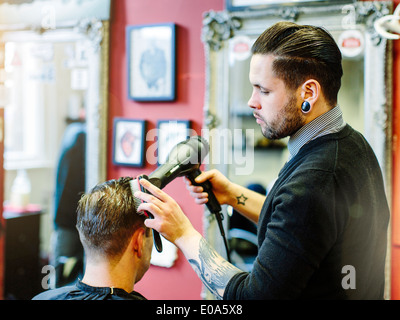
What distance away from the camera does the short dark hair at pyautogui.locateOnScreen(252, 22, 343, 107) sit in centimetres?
115

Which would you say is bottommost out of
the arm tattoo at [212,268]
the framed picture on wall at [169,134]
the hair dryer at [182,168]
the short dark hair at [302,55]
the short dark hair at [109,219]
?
the arm tattoo at [212,268]

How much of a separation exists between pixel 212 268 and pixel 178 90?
132cm

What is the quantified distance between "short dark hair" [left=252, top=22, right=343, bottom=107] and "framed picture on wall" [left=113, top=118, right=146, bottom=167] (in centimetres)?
134

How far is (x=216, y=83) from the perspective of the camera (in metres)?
2.19

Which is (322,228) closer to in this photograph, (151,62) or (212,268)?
(212,268)

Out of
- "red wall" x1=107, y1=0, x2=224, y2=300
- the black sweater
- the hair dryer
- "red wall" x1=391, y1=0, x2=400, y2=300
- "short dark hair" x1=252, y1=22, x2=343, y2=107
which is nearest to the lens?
the black sweater

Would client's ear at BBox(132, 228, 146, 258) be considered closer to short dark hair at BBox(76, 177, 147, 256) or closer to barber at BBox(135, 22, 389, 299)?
short dark hair at BBox(76, 177, 147, 256)

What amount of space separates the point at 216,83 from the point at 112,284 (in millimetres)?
1222

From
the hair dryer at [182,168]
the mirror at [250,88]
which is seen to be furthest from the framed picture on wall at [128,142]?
the hair dryer at [182,168]

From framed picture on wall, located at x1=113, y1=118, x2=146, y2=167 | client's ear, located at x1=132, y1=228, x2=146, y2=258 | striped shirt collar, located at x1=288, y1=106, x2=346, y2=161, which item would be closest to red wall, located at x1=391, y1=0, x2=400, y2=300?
striped shirt collar, located at x1=288, y1=106, x2=346, y2=161

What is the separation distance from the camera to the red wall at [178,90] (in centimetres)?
226

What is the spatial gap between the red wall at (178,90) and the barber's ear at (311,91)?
113 cm

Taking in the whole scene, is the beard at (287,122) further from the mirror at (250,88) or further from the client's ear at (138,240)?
the mirror at (250,88)

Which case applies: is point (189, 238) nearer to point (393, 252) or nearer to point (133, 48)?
point (393, 252)
